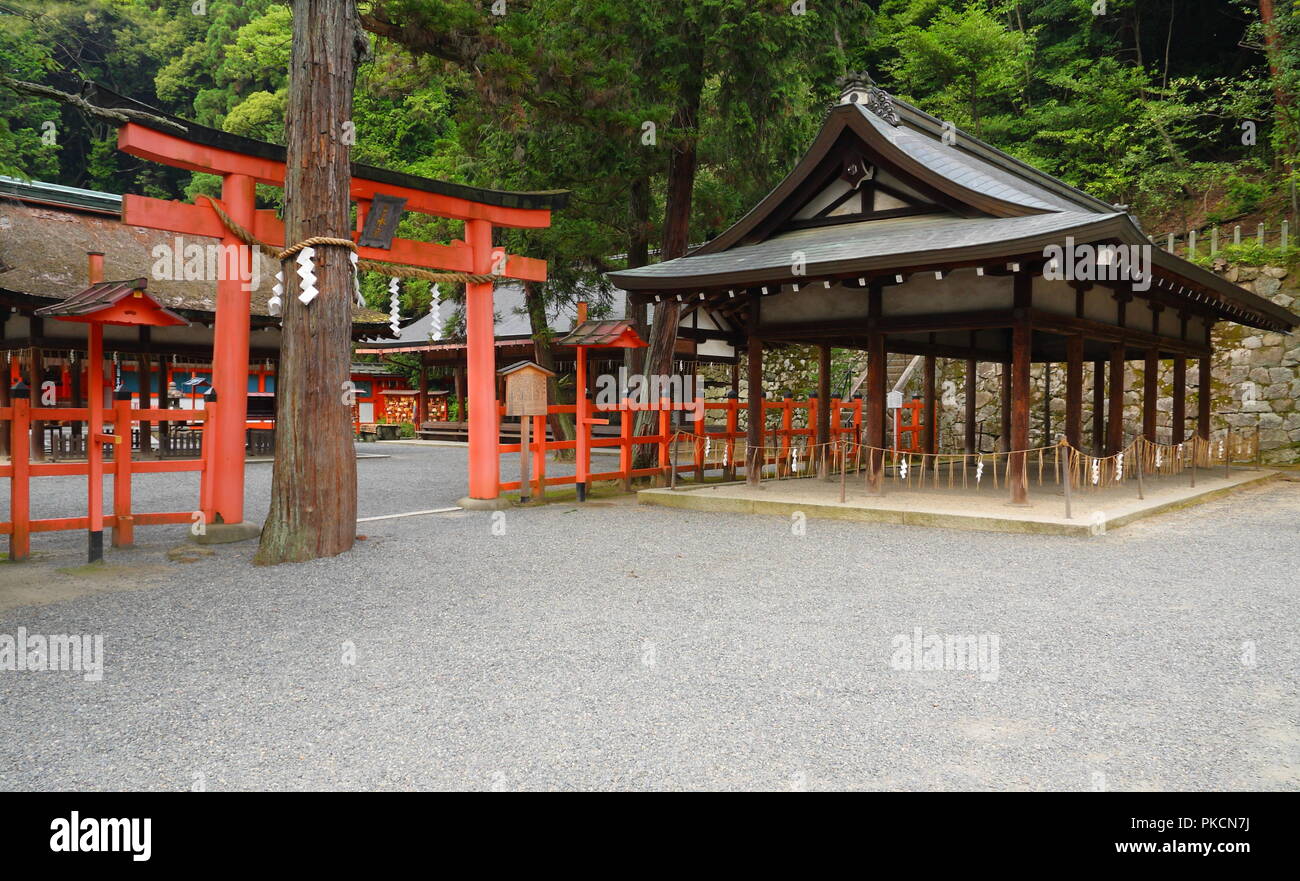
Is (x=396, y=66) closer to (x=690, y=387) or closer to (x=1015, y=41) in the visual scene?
(x=690, y=387)

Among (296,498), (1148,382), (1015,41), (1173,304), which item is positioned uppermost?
(1015,41)

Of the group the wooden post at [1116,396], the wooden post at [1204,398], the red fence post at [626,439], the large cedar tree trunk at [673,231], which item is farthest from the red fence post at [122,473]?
the wooden post at [1204,398]

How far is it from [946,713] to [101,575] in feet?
21.5

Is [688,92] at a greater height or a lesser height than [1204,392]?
greater

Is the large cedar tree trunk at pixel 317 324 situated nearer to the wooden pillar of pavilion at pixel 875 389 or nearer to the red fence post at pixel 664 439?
the red fence post at pixel 664 439

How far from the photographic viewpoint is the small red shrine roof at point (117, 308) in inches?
282

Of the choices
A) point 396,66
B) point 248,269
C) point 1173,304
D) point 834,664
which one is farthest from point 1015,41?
point 834,664

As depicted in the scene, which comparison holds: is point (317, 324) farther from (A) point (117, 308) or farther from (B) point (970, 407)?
(B) point (970, 407)

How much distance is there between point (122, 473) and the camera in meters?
7.68

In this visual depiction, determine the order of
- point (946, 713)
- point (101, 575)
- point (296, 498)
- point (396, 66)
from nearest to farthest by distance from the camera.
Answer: point (946, 713)
point (101, 575)
point (296, 498)
point (396, 66)

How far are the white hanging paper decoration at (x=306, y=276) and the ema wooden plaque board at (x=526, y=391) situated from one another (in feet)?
11.6

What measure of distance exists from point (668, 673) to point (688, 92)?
35.8 feet

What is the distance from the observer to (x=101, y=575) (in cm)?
685

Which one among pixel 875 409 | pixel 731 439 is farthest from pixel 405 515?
pixel 875 409
